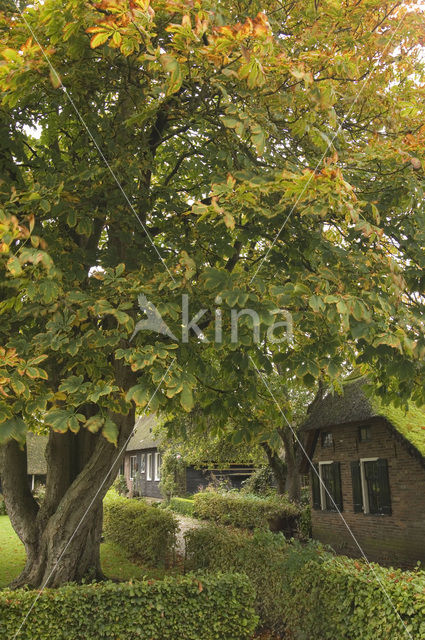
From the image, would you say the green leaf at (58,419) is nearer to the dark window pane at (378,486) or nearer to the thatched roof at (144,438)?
the dark window pane at (378,486)

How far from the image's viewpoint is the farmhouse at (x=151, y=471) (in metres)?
32.6

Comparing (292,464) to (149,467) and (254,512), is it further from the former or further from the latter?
(149,467)

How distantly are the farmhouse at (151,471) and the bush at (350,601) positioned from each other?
23.7m

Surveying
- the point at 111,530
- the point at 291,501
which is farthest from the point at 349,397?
the point at 111,530

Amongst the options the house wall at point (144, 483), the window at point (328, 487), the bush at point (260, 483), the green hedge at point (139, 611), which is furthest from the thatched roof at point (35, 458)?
the green hedge at point (139, 611)

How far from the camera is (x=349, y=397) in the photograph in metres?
16.1

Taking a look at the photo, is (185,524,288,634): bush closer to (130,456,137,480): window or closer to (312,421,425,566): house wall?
(312,421,425,566): house wall

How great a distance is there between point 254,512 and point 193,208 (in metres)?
17.9

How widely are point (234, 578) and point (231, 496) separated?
694 inches

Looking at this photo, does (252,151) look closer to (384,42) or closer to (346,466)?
(384,42)

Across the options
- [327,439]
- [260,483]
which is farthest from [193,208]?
[260,483]

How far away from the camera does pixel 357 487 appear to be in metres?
15.6

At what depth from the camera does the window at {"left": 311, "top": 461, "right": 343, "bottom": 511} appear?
16.6 metres

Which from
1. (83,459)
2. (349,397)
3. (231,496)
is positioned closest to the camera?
(83,459)
